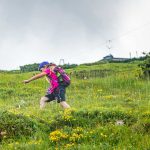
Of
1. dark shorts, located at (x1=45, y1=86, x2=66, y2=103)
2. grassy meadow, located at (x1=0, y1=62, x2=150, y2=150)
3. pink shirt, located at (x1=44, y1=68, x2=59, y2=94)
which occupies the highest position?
pink shirt, located at (x1=44, y1=68, x2=59, y2=94)

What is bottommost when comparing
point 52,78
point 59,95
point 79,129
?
point 79,129

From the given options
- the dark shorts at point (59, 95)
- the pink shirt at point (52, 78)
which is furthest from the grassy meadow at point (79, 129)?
the pink shirt at point (52, 78)

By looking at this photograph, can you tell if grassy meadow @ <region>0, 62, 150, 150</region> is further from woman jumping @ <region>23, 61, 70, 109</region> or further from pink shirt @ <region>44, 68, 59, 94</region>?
pink shirt @ <region>44, 68, 59, 94</region>

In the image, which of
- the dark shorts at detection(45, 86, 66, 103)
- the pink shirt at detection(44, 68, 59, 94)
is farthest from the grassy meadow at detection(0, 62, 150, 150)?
the pink shirt at detection(44, 68, 59, 94)

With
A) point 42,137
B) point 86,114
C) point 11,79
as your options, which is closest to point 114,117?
point 86,114

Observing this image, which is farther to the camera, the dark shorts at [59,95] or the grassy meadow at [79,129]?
the dark shorts at [59,95]

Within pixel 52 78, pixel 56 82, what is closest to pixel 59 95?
pixel 56 82

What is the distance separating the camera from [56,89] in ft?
43.6

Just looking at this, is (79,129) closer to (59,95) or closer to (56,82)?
(59,95)

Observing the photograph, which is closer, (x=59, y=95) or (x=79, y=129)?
(x=79, y=129)

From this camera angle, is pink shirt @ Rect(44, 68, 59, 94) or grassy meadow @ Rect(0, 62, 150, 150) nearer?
grassy meadow @ Rect(0, 62, 150, 150)

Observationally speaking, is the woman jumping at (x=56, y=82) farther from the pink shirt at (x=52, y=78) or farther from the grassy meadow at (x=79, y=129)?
the grassy meadow at (x=79, y=129)

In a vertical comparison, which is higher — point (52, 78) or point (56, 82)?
point (52, 78)

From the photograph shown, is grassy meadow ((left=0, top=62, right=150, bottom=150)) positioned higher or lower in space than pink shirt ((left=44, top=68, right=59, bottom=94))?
lower
